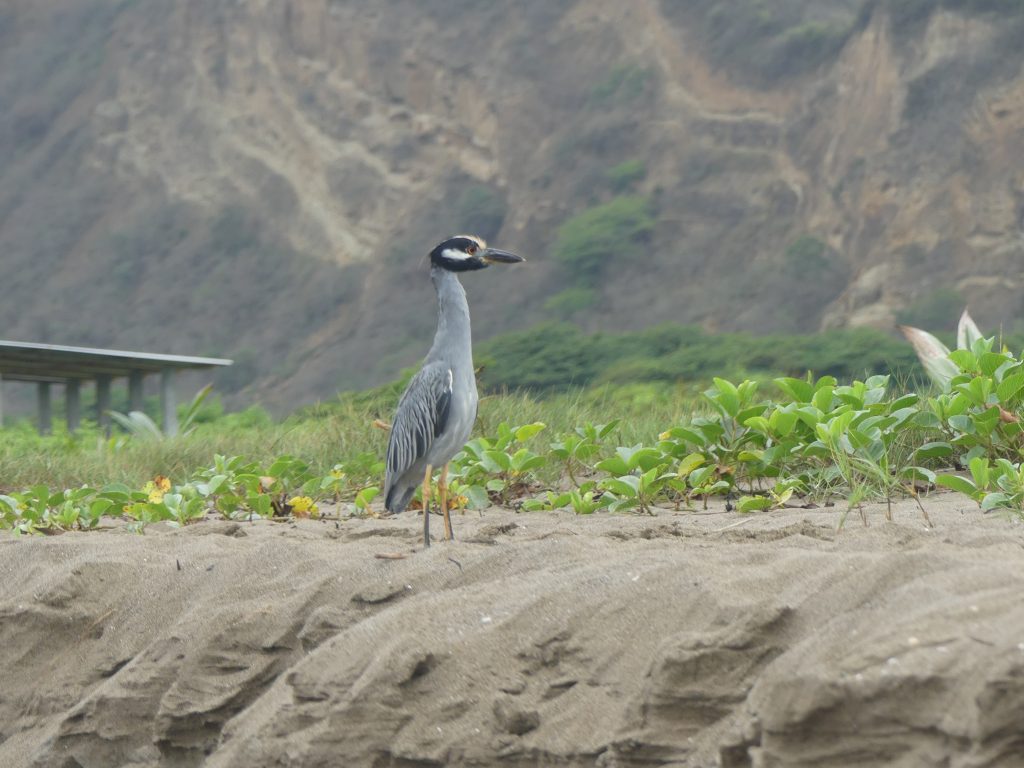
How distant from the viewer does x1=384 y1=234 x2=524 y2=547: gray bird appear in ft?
16.3

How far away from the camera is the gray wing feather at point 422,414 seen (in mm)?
4969

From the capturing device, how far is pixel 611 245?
124 feet

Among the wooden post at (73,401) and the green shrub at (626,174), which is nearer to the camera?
the wooden post at (73,401)

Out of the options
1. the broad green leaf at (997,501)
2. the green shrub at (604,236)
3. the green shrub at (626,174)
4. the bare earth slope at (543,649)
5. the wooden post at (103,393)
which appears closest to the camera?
the bare earth slope at (543,649)

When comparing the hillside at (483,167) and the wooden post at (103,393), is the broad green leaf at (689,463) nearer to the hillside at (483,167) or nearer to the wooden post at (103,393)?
the wooden post at (103,393)

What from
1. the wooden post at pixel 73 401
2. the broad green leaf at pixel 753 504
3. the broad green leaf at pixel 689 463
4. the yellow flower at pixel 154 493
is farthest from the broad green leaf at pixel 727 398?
the wooden post at pixel 73 401

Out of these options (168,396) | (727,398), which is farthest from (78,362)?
(727,398)

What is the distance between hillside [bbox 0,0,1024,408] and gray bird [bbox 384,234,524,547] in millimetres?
27870

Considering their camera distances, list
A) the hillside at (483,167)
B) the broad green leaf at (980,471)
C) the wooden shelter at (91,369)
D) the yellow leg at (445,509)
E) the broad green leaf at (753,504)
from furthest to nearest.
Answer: the hillside at (483,167), the wooden shelter at (91,369), the broad green leaf at (753,504), the yellow leg at (445,509), the broad green leaf at (980,471)

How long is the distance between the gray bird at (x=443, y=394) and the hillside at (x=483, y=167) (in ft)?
91.4

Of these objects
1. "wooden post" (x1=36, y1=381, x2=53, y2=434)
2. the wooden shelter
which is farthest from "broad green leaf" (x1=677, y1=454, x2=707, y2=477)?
"wooden post" (x1=36, y1=381, x2=53, y2=434)

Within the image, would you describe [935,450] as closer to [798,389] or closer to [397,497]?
[798,389]

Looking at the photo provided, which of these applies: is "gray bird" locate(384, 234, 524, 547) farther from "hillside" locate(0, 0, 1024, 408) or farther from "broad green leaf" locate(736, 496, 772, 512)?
"hillside" locate(0, 0, 1024, 408)

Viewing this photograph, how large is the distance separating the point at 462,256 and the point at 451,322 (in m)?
0.28
